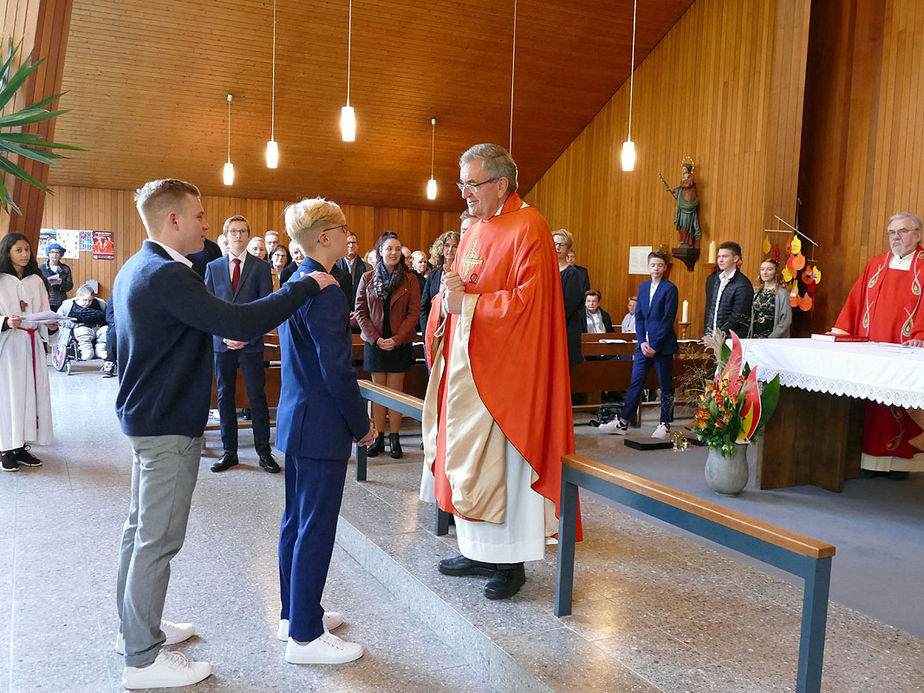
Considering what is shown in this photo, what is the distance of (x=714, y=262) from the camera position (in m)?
8.94

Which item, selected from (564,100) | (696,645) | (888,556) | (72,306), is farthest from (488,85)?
(696,645)

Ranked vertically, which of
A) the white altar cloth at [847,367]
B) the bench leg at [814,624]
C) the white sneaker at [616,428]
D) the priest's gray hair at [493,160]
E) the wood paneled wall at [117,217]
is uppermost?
the wood paneled wall at [117,217]

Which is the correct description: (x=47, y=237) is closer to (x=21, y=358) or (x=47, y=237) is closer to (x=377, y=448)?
(x=21, y=358)

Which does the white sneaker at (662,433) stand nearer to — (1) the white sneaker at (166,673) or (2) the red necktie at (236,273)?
(2) the red necktie at (236,273)

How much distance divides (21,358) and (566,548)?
3.82 m

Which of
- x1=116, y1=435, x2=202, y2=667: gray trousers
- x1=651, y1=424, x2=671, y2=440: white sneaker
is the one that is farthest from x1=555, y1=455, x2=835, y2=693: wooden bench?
x1=651, y1=424, x2=671, y2=440: white sneaker

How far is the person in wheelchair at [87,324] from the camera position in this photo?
991 cm

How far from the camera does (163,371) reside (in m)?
2.19

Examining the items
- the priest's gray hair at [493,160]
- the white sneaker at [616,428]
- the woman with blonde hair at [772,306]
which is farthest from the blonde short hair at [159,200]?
the woman with blonde hair at [772,306]

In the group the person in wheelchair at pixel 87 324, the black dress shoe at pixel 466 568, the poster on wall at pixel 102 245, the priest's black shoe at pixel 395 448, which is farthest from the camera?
the poster on wall at pixel 102 245

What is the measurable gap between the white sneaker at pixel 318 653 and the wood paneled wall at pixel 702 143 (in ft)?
23.7

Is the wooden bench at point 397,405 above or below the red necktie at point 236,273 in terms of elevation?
below

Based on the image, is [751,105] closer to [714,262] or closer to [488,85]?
[714,262]

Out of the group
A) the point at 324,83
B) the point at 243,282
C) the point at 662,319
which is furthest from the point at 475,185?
the point at 324,83
